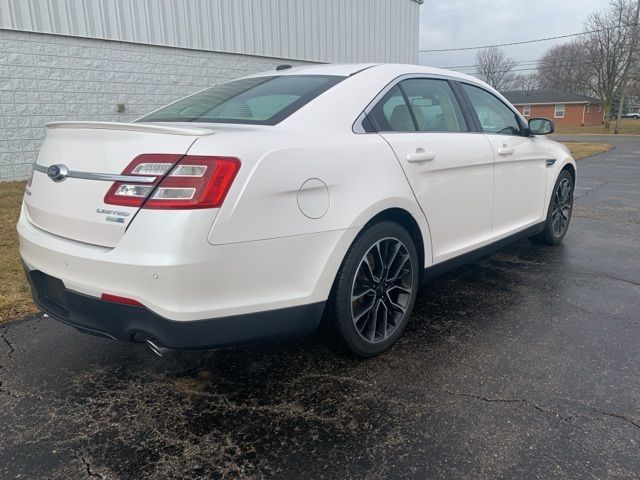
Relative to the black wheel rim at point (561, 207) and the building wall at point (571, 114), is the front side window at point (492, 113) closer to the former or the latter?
the black wheel rim at point (561, 207)

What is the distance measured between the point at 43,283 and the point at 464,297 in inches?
112

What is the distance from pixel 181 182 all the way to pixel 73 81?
869cm

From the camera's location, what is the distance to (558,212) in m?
5.14

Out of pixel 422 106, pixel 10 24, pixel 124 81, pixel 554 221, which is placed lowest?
pixel 554 221

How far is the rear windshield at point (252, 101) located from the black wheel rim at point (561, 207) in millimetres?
3099

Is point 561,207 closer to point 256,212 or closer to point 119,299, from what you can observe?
point 256,212

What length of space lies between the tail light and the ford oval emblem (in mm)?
454

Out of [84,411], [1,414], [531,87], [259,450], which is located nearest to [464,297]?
[259,450]

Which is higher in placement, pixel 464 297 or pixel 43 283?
pixel 43 283

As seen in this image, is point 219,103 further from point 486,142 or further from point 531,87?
point 531,87

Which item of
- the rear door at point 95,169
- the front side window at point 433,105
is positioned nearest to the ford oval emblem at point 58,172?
the rear door at point 95,169

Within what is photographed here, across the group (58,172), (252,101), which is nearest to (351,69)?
(252,101)

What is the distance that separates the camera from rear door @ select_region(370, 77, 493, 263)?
3.00m

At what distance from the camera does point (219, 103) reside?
308cm
